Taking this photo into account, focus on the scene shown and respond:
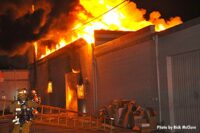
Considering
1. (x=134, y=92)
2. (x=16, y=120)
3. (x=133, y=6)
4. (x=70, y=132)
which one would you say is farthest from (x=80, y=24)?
(x=16, y=120)

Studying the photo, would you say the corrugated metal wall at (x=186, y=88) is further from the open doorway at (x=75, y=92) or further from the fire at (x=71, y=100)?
the fire at (x=71, y=100)

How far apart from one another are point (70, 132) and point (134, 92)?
361 cm

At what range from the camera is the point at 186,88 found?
41.8ft

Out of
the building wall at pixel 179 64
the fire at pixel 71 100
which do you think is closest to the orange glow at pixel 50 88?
the fire at pixel 71 100

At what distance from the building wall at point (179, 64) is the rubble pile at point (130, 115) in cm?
62

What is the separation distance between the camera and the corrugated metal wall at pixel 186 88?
12203mm

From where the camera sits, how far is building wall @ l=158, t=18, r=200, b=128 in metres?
12.2

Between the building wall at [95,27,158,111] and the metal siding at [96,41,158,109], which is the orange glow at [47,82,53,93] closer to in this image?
the building wall at [95,27,158,111]

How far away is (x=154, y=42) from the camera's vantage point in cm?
1444

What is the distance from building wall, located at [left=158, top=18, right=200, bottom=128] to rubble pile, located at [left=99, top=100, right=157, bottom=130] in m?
0.62

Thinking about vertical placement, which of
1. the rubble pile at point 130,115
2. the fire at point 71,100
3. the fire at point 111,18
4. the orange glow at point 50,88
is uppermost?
the fire at point 111,18

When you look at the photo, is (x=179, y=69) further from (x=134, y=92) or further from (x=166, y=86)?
(x=134, y=92)

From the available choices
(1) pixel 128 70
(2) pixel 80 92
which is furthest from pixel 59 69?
(1) pixel 128 70

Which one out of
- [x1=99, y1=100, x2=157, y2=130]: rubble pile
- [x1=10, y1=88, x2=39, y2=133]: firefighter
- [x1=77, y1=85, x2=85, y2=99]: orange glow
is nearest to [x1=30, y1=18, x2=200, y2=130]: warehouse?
[x1=77, y1=85, x2=85, y2=99]: orange glow
